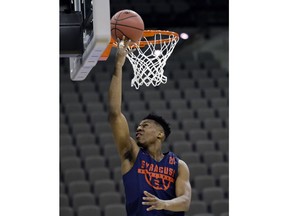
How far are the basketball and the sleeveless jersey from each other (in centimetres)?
56

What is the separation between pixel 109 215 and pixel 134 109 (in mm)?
2052

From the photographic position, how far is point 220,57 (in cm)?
1016

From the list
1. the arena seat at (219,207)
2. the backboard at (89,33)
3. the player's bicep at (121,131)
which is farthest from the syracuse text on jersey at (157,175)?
the arena seat at (219,207)

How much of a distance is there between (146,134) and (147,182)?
249 mm

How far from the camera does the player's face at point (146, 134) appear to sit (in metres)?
3.56

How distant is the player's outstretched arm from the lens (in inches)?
124

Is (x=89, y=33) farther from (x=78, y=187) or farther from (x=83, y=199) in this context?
(x=78, y=187)

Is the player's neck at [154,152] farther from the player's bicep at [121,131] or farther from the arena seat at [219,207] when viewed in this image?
the arena seat at [219,207]

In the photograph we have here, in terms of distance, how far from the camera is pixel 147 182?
3.45 metres

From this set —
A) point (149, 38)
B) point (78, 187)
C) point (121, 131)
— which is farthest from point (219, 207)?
point (121, 131)

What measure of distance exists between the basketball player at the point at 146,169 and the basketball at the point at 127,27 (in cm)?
5

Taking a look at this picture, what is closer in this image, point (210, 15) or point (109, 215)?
point (109, 215)
